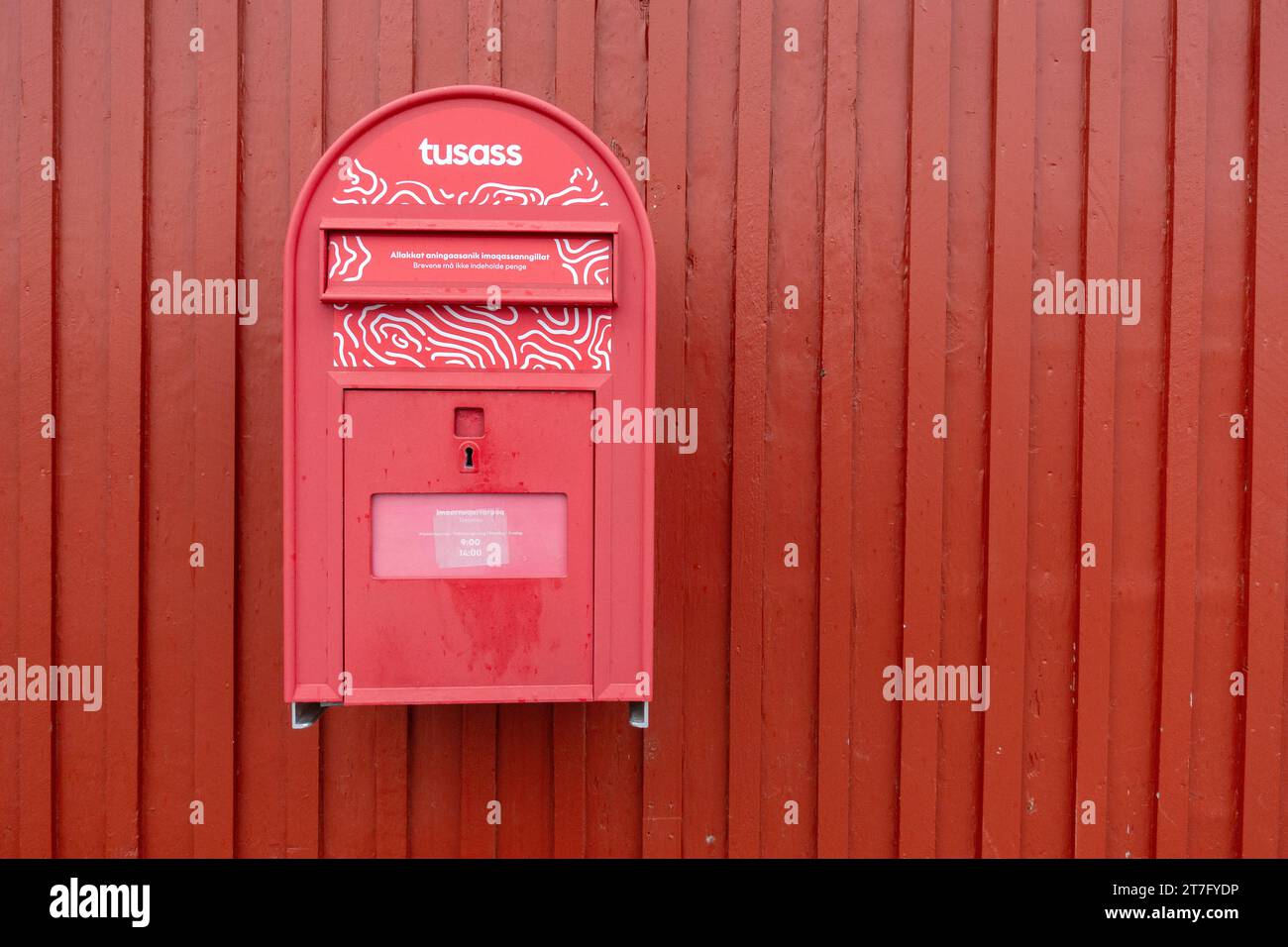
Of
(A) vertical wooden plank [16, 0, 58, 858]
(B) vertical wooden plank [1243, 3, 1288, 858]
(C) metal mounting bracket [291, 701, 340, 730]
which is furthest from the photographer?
(B) vertical wooden plank [1243, 3, 1288, 858]

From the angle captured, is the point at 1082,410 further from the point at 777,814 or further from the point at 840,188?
the point at 777,814

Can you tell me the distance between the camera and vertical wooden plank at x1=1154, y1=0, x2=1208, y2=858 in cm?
273

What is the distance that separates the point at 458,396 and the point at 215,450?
1.21 meters

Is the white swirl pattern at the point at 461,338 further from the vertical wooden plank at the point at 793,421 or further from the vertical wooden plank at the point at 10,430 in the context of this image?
the vertical wooden plank at the point at 10,430

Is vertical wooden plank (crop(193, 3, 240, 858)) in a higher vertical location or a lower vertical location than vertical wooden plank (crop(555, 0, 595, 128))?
lower

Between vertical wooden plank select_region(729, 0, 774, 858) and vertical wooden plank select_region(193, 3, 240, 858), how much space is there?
6.00 feet

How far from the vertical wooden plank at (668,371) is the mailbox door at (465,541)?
0.66m

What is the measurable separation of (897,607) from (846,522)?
0.38 metres

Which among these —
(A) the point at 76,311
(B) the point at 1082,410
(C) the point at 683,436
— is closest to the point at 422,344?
(C) the point at 683,436

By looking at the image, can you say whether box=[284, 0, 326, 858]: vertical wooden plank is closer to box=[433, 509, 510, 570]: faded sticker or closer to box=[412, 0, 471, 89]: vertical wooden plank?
box=[412, 0, 471, 89]: vertical wooden plank

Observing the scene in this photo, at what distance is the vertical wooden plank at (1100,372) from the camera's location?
2.72 m

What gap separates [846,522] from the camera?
8.92 feet

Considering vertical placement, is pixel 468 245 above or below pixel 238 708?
above

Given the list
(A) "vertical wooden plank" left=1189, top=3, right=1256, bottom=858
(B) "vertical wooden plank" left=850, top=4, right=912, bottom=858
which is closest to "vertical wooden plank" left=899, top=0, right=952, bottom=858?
(B) "vertical wooden plank" left=850, top=4, right=912, bottom=858
